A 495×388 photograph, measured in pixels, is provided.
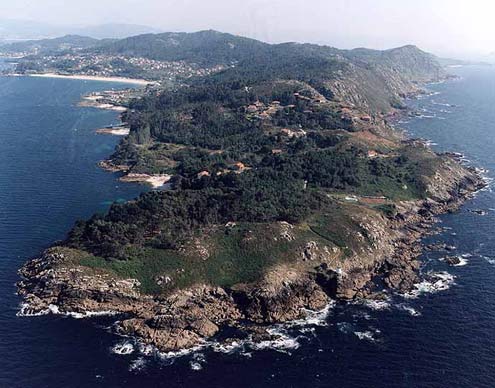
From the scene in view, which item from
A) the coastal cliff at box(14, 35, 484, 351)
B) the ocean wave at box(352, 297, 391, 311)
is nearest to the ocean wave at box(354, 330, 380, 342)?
the ocean wave at box(352, 297, 391, 311)

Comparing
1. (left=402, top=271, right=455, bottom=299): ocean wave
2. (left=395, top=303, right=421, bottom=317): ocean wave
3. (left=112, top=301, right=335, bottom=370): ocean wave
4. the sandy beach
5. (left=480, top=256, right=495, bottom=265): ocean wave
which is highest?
the sandy beach

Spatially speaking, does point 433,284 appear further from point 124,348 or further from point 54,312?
point 54,312

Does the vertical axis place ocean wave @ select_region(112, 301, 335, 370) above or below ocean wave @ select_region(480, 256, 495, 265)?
below

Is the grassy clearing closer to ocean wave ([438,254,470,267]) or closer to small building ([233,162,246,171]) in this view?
ocean wave ([438,254,470,267])

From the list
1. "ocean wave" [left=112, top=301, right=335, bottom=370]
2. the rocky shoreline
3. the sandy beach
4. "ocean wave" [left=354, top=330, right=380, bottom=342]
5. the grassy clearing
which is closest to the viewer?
"ocean wave" [left=112, top=301, right=335, bottom=370]

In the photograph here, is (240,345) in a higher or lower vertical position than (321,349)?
higher

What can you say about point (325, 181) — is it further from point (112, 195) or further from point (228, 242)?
point (112, 195)

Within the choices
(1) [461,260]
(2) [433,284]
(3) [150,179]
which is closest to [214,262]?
(2) [433,284]

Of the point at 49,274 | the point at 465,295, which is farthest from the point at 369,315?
the point at 49,274
